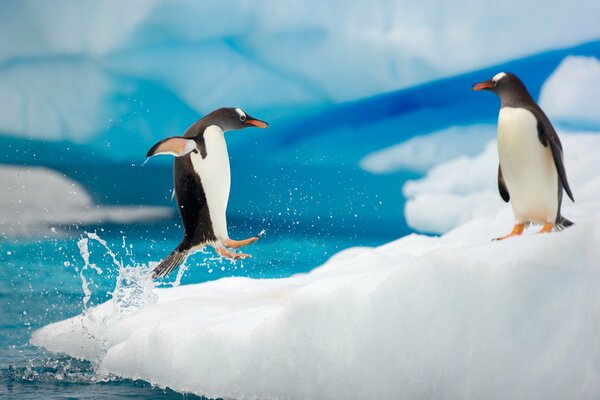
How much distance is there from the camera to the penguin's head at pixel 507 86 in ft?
12.2

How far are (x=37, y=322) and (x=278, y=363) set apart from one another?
319 centimetres

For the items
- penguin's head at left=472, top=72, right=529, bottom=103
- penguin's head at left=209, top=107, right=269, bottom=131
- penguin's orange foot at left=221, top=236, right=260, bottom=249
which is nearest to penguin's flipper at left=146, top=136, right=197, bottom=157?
penguin's head at left=209, top=107, right=269, bottom=131

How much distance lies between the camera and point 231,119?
428 cm

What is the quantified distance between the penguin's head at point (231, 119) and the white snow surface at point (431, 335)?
1340mm

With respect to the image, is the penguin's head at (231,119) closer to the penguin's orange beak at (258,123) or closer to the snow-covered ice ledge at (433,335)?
the penguin's orange beak at (258,123)

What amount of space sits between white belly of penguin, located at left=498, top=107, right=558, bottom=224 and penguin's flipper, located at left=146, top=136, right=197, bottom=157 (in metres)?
1.63

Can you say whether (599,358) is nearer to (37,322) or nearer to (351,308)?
(351,308)

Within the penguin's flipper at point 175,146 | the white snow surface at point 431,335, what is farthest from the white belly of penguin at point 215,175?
the white snow surface at point 431,335

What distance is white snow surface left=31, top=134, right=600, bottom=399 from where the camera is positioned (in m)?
2.49

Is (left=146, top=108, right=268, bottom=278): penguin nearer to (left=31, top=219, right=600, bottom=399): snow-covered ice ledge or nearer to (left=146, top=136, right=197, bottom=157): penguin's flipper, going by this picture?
(left=146, top=136, right=197, bottom=157): penguin's flipper

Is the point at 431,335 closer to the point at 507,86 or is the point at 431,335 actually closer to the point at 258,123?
the point at 507,86

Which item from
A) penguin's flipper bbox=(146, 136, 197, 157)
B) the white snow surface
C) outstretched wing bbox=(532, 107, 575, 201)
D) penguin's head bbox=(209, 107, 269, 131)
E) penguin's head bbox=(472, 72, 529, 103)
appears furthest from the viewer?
penguin's head bbox=(209, 107, 269, 131)

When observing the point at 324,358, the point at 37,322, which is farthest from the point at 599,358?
the point at 37,322

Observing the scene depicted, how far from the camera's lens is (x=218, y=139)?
424cm
